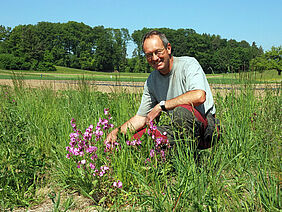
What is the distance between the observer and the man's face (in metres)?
2.73

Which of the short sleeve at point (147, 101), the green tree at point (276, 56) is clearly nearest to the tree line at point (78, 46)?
the green tree at point (276, 56)

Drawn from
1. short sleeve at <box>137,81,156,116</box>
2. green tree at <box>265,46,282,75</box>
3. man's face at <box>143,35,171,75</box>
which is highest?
green tree at <box>265,46,282,75</box>

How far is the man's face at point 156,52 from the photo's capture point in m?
2.73

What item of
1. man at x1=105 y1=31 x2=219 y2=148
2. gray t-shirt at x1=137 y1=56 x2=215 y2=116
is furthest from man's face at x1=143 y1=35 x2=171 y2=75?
gray t-shirt at x1=137 y1=56 x2=215 y2=116

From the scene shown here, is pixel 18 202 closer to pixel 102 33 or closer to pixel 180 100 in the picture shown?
pixel 180 100

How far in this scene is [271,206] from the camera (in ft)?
5.53

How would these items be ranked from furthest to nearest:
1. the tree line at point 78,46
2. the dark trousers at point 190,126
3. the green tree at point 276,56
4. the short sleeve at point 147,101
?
the tree line at point 78,46 < the green tree at point 276,56 < the short sleeve at point 147,101 < the dark trousers at point 190,126

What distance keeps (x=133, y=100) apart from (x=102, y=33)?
9855 centimetres

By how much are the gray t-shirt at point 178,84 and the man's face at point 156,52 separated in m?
0.18

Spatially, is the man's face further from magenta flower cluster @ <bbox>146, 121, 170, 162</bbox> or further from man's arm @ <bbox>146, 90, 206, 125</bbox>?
magenta flower cluster @ <bbox>146, 121, 170, 162</bbox>

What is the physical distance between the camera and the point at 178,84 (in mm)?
2891

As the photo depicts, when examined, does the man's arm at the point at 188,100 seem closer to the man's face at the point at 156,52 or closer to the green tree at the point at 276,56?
the man's face at the point at 156,52

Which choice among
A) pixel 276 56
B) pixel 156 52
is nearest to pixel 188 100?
pixel 156 52

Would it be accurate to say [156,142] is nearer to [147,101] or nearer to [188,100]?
[188,100]
